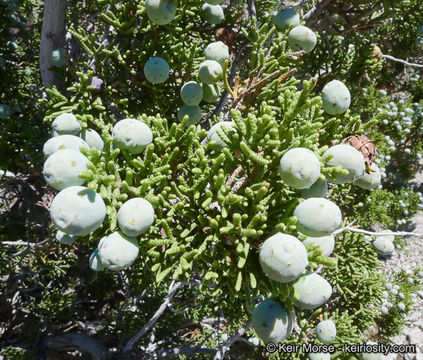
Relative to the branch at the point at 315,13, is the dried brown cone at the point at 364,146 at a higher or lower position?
lower

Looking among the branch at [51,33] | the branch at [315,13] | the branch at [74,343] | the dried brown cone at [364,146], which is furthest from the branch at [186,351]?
the branch at [315,13]

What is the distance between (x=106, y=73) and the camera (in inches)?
78.2

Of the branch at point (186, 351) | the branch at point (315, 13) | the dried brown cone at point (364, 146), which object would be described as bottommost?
the branch at point (186, 351)

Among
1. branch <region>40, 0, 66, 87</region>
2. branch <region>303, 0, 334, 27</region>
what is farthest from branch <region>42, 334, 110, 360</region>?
branch <region>303, 0, 334, 27</region>

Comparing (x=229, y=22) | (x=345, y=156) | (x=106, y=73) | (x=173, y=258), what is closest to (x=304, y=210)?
(x=345, y=156)

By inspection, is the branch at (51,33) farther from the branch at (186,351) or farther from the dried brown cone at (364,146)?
the branch at (186,351)

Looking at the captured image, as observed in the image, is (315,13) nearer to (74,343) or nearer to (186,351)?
(186,351)

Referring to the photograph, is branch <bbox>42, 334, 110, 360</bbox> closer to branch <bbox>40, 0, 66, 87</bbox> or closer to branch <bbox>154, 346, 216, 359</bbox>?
branch <bbox>154, 346, 216, 359</bbox>

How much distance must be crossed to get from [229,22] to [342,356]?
10.8 feet

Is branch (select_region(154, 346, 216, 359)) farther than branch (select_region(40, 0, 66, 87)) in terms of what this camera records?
Yes

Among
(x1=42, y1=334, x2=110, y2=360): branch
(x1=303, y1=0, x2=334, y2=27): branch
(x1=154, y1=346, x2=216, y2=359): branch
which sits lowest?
(x1=42, y1=334, x2=110, y2=360): branch

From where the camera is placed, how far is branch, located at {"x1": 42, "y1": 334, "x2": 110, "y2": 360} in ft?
10.1

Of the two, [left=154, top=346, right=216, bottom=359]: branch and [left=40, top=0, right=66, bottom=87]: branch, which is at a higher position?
[left=40, top=0, right=66, bottom=87]: branch

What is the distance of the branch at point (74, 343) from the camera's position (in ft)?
10.1
